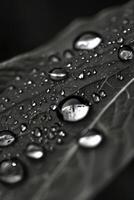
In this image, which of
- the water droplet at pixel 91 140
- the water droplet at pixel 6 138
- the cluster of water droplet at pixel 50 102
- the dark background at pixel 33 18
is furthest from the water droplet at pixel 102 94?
the dark background at pixel 33 18

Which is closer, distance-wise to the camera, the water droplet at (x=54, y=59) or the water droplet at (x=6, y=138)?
the water droplet at (x=6, y=138)

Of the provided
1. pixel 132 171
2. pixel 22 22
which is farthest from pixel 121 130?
pixel 22 22

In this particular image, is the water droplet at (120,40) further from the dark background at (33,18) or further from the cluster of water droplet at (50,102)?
the dark background at (33,18)

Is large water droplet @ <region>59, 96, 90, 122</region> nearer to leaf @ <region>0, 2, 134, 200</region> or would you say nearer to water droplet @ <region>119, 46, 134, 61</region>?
leaf @ <region>0, 2, 134, 200</region>

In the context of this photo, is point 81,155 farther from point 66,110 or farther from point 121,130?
point 66,110

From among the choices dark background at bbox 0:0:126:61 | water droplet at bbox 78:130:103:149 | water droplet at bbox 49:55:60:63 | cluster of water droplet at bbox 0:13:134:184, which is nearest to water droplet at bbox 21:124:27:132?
cluster of water droplet at bbox 0:13:134:184

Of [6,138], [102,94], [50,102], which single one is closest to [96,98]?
[102,94]
